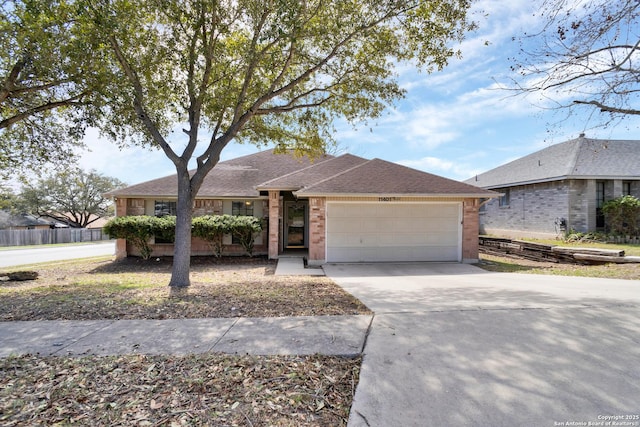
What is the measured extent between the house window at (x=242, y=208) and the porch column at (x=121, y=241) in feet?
15.2

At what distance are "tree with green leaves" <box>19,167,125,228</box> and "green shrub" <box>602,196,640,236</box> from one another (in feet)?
157

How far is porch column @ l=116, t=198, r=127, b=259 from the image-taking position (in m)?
13.9

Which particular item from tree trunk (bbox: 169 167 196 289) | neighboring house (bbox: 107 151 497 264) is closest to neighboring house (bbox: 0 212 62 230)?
neighboring house (bbox: 107 151 497 264)

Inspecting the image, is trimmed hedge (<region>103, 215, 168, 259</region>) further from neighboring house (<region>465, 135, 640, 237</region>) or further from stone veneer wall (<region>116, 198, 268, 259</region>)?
neighboring house (<region>465, 135, 640, 237</region>)

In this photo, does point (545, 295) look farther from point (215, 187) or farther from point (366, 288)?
point (215, 187)

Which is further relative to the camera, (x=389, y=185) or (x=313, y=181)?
(x=313, y=181)

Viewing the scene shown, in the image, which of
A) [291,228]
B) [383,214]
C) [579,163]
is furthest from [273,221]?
[579,163]

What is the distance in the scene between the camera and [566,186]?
16.9m

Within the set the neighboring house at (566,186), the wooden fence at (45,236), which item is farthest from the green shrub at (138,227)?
the neighboring house at (566,186)

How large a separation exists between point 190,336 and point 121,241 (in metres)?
12.2

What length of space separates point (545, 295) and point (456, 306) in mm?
2169

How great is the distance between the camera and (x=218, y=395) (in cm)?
264

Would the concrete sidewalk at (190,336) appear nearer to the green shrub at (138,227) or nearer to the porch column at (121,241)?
the green shrub at (138,227)

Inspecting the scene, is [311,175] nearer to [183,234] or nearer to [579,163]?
[183,234]
